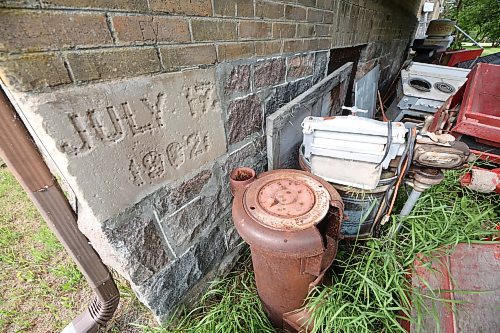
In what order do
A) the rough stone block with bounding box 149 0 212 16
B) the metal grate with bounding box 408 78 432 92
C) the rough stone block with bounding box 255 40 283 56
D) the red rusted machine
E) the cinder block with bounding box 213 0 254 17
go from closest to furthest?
the rough stone block with bounding box 149 0 212 16, the cinder block with bounding box 213 0 254 17, the rough stone block with bounding box 255 40 283 56, the red rusted machine, the metal grate with bounding box 408 78 432 92

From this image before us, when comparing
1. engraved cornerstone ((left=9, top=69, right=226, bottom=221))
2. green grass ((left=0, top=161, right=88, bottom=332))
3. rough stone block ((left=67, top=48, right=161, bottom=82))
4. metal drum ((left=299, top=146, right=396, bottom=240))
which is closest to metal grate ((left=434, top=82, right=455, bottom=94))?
metal drum ((left=299, top=146, right=396, bottom=240))

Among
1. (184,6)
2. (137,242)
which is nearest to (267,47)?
(184,6)

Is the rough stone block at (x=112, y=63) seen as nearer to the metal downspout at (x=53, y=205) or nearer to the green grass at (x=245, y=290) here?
the metal downspout at (x=53, y=205)

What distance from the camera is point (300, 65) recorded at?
6.56 ft

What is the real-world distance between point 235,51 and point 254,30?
0.22 m

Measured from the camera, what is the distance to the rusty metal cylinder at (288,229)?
1.02 m

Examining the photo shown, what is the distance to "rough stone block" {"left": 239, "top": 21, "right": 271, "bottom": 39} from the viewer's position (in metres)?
1.33

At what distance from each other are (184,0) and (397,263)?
183 cm

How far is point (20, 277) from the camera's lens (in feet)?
5.50

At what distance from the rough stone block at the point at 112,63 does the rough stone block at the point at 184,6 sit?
6.6 inches

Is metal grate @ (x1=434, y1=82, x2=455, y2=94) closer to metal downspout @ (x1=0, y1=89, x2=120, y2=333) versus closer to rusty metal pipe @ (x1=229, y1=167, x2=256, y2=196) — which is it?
rusty metal pipe @ (x1=229, y1=167, x2=256, y2=196)

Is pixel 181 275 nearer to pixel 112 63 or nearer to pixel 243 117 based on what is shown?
pixel 243 117

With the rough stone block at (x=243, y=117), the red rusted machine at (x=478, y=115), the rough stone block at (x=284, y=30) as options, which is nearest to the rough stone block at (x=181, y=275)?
the rough stone block at (x=243, y=117)

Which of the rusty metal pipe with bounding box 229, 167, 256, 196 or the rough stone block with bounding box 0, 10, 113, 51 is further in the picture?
the rusty metal pipe with bounding box 229, 167, 256, 196
